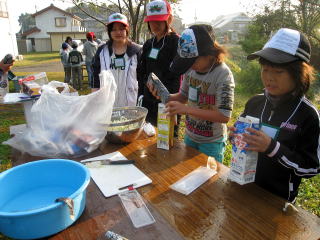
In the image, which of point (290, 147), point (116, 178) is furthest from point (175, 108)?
point (290, 147)

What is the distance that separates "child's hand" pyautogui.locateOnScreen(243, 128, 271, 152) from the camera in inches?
43.3

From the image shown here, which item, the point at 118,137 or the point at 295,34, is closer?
the point at 295,34

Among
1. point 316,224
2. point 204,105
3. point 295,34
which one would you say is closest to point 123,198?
point 316,224

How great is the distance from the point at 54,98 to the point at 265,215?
1.38 metres

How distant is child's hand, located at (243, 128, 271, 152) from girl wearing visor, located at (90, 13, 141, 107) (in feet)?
6.23

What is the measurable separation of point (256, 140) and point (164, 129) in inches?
27.4

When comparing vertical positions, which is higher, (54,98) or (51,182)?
(54,98)

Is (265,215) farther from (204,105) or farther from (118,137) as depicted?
(118,137)

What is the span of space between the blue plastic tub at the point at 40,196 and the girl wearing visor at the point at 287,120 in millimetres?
799

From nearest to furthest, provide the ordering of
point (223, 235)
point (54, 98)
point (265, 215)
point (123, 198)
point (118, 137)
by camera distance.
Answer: point (223, 235), point (265, 215), point (123, 198), point (54, 98), point (118, 137)

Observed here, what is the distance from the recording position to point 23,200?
3.67 ft

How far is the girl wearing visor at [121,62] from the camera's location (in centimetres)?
281

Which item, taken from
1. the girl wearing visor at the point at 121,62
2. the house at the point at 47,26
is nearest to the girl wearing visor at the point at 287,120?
the girl wearing visor at the point at 121,62

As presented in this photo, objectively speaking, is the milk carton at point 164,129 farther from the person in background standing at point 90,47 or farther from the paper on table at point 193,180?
the person in background standing at point 90,47
